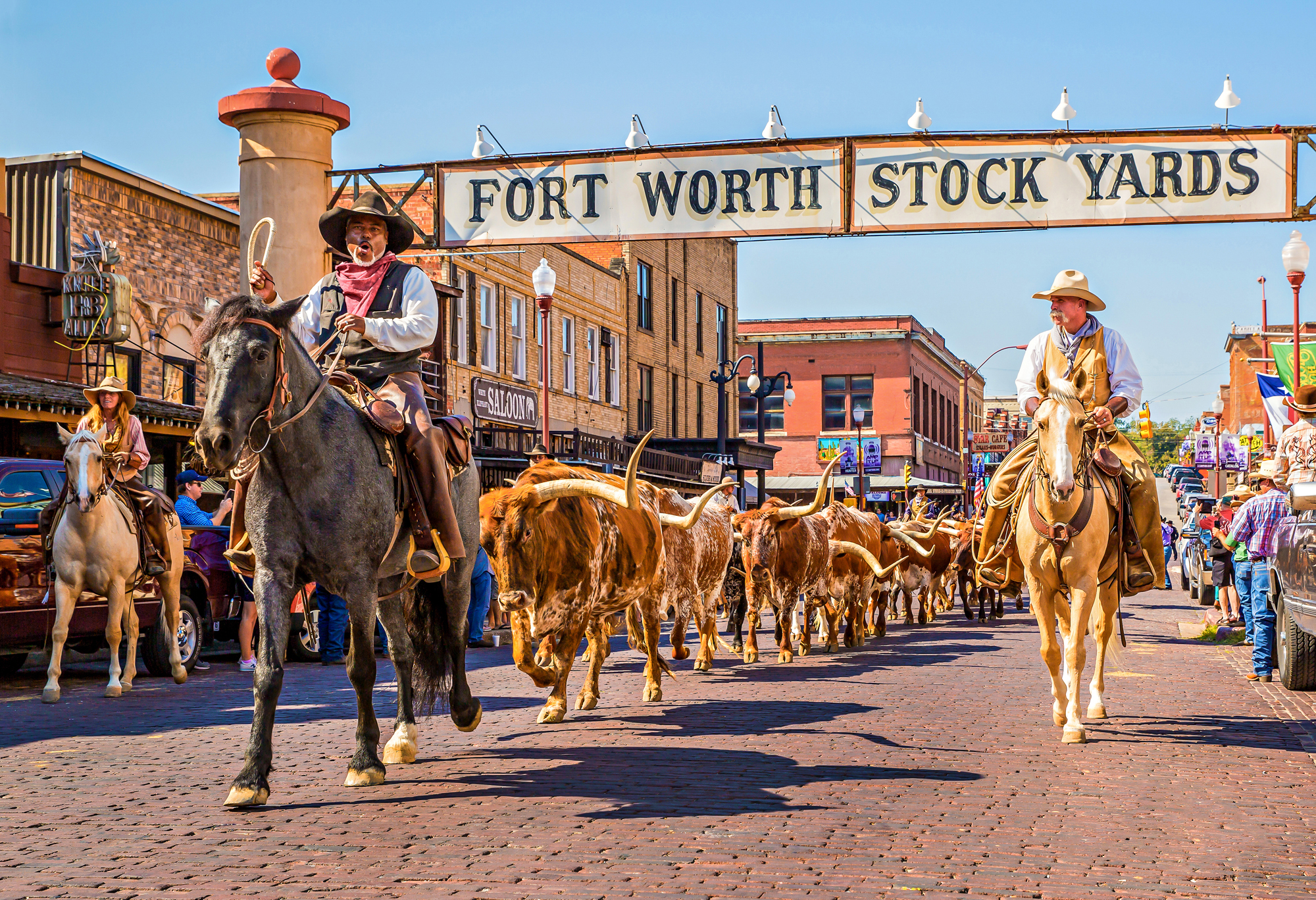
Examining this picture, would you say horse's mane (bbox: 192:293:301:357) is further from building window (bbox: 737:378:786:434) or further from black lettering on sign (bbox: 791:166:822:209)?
building window (bbox: 737:378:786:434)

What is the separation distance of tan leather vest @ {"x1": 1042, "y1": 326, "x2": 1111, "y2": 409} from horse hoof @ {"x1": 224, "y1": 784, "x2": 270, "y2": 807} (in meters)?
6.20

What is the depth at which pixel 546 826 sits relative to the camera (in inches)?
255

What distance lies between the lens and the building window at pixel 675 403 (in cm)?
5044

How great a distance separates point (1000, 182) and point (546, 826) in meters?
10.1

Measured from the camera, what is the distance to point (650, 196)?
15211mm

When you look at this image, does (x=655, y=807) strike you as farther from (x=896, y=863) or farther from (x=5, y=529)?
A: (x=5, y=529)

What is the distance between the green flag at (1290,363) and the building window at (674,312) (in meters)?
23.7

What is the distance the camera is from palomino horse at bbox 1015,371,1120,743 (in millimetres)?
9523

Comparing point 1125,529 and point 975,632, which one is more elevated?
point 1125,529

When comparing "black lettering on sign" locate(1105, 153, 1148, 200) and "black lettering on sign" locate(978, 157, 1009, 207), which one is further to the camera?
"black lettering on sign" locate(978, 157, 1009, 207)

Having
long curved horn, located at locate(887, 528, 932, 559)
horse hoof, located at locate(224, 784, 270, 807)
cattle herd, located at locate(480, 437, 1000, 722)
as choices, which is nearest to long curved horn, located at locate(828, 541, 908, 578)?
cattle herd, located at locate(480, 437, 1000, 722)

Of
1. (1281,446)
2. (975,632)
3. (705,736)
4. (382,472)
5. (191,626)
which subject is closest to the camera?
(382,472)

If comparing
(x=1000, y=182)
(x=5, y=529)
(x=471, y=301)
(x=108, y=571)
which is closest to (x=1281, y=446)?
(x=1000, y=182)

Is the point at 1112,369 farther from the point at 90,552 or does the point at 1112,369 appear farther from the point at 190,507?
the point at 190,507
